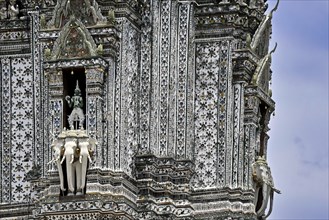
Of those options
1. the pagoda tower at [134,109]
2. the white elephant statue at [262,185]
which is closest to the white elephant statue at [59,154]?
the pagoda tower at [134,109]

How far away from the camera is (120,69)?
38.6 metres

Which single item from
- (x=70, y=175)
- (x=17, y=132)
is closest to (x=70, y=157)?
(x=70, y=175)

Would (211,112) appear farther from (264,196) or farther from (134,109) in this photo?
(264,196)

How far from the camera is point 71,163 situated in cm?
3766

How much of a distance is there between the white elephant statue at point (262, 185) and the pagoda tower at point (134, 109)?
0.7 inches

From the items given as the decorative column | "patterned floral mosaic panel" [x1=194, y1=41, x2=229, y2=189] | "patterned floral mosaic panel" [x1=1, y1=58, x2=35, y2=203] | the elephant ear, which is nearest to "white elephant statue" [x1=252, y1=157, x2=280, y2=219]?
"patterned floral mosaic panel" [x1=194, y1=41, x2=229, y2=189]

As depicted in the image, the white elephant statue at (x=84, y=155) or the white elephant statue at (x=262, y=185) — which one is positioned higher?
the white elephant statue at (x=84, y=155)

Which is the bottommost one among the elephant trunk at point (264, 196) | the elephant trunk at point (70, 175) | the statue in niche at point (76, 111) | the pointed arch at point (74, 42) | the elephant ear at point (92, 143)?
the elephant trunk at point (264, 196)

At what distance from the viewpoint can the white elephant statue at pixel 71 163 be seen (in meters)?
37.6

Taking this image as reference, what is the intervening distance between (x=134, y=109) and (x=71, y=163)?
78.3 inches

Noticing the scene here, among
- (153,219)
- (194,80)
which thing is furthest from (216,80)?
(153,219)

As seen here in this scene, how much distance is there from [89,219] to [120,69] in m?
2.87

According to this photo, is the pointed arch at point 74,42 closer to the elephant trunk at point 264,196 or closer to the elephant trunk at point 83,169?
the elephant trunk at point 83,169

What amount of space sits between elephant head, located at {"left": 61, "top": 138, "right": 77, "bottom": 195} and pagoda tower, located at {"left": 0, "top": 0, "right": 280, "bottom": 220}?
0.06 ft
